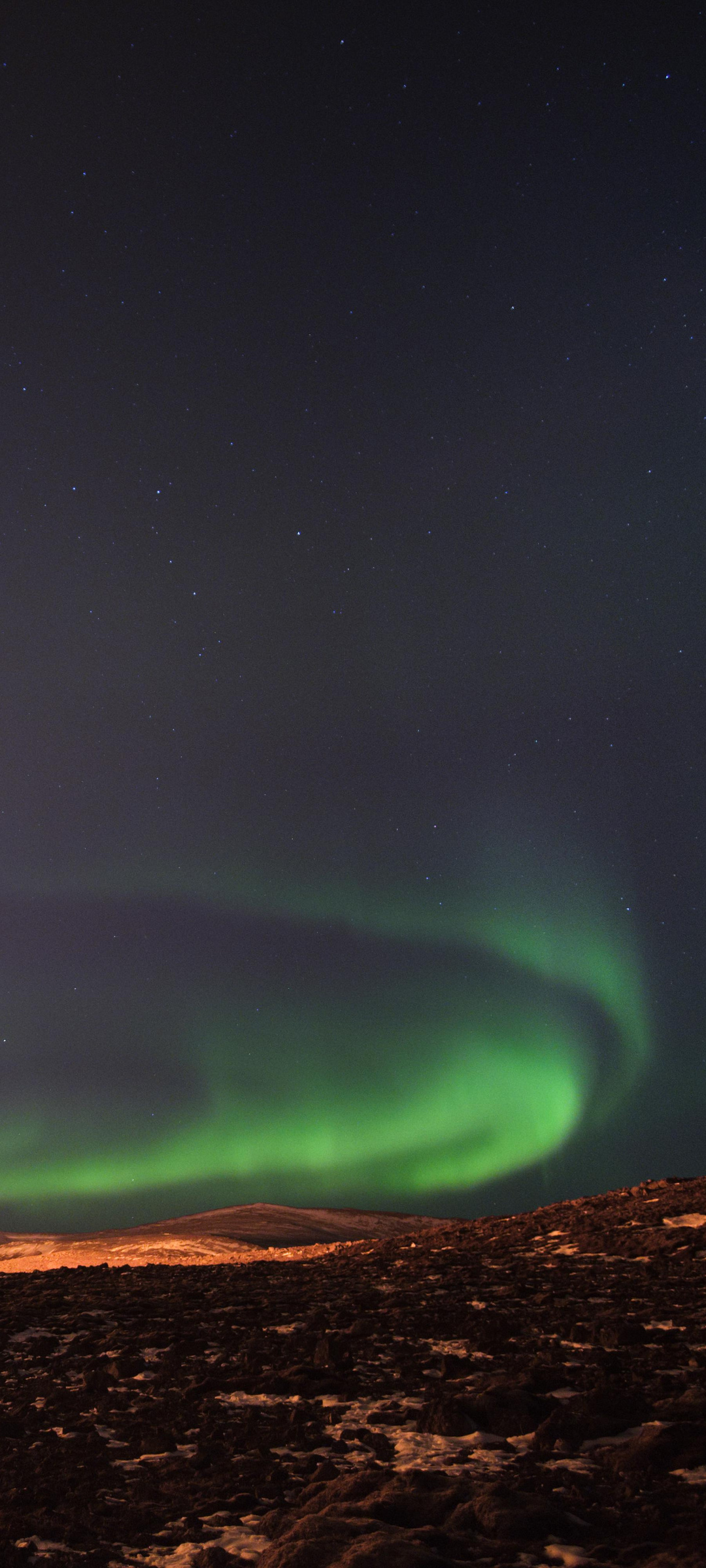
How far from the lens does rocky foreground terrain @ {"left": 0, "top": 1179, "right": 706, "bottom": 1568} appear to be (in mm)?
6191

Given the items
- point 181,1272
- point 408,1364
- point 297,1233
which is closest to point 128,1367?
point 408,1364

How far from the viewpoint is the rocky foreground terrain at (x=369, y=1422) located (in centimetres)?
619

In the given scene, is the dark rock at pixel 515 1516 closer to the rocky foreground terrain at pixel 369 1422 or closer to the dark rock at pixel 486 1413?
the rocky foreground terrain at pixel 369 1422

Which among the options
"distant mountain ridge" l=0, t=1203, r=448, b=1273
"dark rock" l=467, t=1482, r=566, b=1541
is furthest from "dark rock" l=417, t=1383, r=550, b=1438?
"distant mountain ridge" l=0, t=1203, r=448, b=1273

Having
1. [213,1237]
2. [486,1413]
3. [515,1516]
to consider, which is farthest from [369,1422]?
[213,1237]

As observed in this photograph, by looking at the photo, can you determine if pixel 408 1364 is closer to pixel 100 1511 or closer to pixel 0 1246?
pixel 100 1511

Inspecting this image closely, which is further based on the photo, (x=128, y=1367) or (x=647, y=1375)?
(x=128, y=1367)

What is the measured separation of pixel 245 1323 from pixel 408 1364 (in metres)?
3.13

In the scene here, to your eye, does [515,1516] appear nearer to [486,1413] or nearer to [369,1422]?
[486,1413]

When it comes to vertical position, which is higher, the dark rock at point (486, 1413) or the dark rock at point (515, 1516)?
the dark rock at point (486, 1413)

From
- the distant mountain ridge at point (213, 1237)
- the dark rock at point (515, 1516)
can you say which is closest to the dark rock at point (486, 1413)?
the dark rock at point (515, 1516)

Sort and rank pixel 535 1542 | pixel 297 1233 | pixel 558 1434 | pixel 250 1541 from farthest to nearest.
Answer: pixel 297 1233 < pixel 558 1434 < pixel 250 1541 < pixel 535 1542

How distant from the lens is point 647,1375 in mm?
8953

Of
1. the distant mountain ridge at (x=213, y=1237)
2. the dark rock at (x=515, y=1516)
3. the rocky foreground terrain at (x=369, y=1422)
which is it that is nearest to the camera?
the dark rock at (x=515, y=1516)
